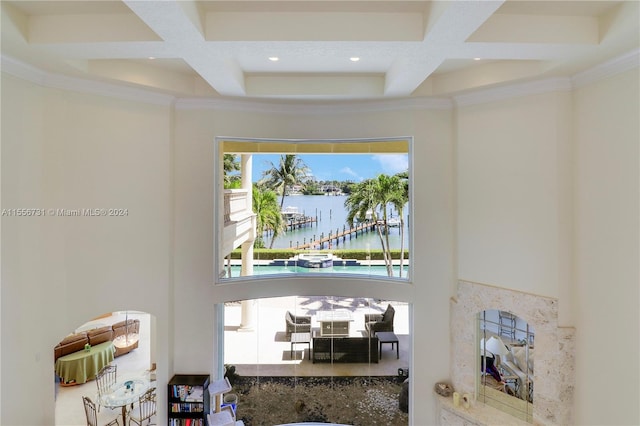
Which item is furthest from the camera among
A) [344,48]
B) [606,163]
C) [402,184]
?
[402,184]

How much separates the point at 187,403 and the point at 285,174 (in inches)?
184

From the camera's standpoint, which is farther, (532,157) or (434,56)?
(532,157)

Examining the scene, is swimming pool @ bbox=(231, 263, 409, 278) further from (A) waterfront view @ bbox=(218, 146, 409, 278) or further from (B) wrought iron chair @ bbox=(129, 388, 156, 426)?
(B) wrought iron chair @ bbox=(129, 388, 156, 426)

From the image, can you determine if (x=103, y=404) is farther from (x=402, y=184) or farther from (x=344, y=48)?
(x=344, y=48)

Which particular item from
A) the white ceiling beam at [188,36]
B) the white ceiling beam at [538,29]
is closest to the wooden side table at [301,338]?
the white ceiling beam at [188,36]

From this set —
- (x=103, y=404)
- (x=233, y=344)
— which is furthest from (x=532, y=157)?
(x=103, y=404)

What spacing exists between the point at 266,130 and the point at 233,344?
14.5 ft

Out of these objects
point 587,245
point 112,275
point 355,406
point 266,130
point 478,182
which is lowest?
point 355,406

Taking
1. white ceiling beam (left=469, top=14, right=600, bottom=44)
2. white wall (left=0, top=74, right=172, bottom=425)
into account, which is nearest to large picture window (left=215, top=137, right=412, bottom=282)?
white wall (left=0, top=74, right=172, bottom=425)

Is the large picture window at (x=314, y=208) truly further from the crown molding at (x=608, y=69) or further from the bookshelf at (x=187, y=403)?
the crown molding at (x=608, y=69)

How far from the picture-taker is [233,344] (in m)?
7.04

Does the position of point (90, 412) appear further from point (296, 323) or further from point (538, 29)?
point (538, 29)

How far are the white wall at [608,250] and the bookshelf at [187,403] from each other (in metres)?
6.11

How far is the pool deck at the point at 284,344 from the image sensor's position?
708 centimetres
